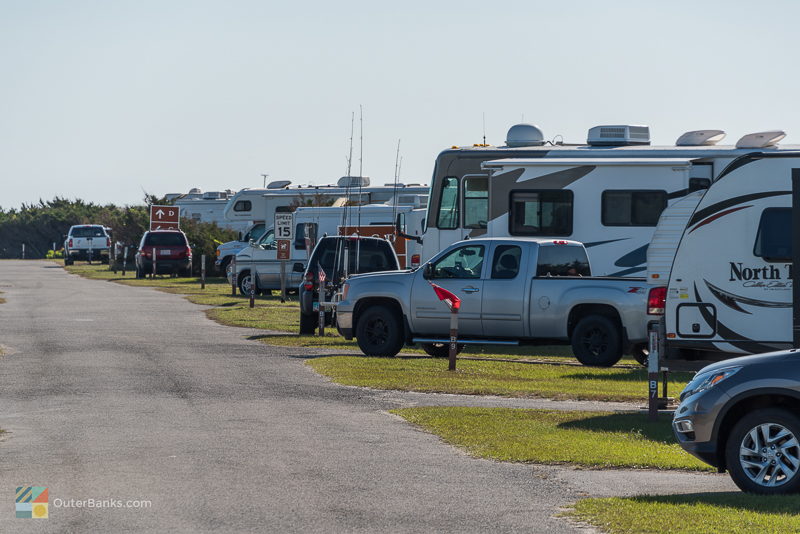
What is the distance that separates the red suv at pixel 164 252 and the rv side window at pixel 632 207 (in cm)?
2776

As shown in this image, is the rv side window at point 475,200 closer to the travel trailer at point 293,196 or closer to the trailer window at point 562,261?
the trailer window at point 562,261

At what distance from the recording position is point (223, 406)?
15.0 meters

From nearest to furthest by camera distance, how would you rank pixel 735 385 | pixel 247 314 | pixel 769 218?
pixel 735 385, pixel 769 218, pixel 247 314

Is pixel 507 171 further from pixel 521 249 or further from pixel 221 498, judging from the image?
pixel 221 498

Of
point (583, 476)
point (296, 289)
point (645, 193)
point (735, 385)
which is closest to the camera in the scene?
point (735, 385)

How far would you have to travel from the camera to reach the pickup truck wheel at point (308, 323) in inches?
1002

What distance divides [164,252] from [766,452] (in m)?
41.5

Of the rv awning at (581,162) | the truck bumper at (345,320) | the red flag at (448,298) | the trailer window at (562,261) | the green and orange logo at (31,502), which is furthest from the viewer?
the rv awning at (581,162)

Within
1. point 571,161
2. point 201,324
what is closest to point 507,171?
point 571,161

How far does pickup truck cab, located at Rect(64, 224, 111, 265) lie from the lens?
67.3 metres

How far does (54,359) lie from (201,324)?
813cm

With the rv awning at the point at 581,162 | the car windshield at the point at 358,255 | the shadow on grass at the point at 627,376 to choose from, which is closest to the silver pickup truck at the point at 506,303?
the shadow on grass at the point at 627,376

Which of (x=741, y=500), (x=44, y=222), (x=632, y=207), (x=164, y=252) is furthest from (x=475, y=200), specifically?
(x=44, y=222)

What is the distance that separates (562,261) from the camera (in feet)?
69.6
